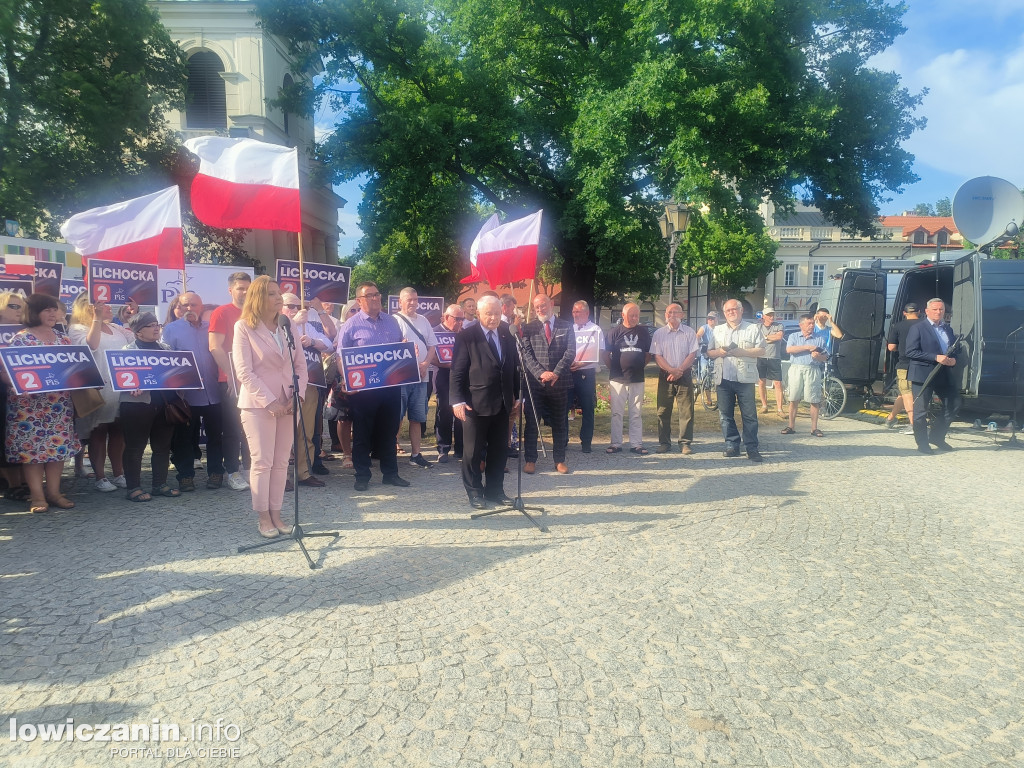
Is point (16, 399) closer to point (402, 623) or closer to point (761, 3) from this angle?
point (402, 623)

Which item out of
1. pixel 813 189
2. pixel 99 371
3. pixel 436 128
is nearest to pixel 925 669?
pixel 99 371

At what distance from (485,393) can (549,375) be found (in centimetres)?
191

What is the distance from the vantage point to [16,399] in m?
6.50

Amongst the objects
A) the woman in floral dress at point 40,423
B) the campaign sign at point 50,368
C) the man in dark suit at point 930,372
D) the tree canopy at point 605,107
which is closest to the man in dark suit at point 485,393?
the campaign sign at point 50,368

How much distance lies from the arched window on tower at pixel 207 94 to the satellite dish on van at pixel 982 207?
91.0 ft

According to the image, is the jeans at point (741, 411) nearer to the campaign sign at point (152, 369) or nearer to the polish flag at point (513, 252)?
the polish flag at point (513, 252)

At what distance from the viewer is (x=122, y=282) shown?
9180 mm

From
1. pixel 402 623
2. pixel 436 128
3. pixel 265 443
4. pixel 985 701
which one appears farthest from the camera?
pixel 436 128

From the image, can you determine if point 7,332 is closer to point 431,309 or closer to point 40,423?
point 40,423

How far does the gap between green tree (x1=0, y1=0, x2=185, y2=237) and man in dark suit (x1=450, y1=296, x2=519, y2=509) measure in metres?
18.7

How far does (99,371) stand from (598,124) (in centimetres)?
1628

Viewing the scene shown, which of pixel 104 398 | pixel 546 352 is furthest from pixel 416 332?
pixel 104 398

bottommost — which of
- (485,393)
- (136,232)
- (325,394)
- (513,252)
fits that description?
(325,394)

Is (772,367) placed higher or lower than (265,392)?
lower
